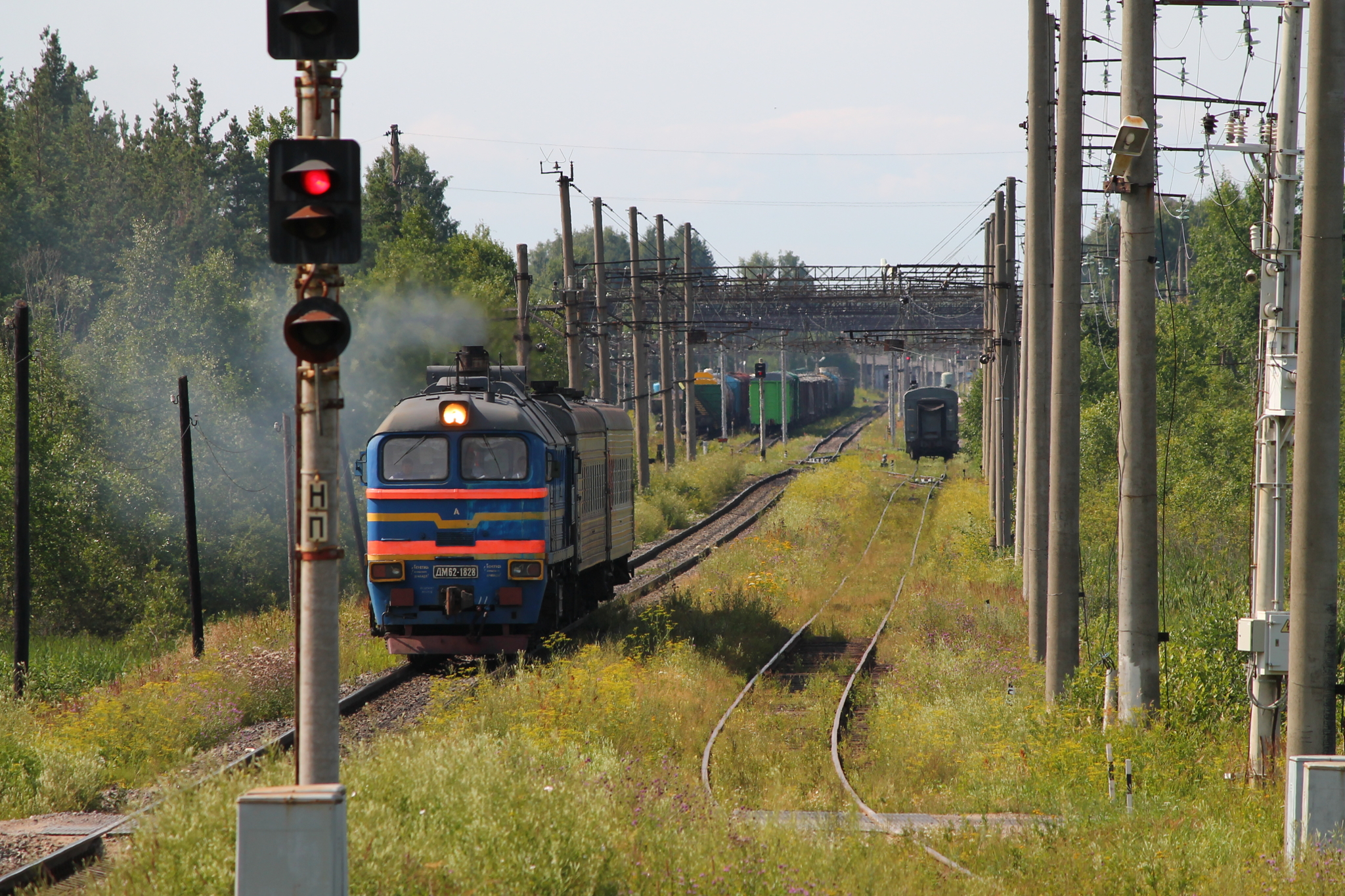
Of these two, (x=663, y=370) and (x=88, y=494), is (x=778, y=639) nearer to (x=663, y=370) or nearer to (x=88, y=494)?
(x=88, y=494)

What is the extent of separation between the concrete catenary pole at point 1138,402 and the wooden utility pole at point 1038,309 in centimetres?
380

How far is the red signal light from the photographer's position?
5520mm

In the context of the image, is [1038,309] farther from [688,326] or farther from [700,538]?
[688,326]

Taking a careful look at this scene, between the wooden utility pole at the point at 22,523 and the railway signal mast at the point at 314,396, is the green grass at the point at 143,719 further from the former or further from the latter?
the railway signal mast at the point at 314,396

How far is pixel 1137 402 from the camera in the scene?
1070cm

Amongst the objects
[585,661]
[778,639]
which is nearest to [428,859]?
[585,661]

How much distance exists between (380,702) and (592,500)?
18.7ft

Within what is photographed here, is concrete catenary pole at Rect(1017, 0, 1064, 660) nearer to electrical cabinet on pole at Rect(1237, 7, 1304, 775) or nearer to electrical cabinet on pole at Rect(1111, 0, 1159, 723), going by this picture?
electrical cabinet on pole at Rect(1111, 0, 1159, 723)

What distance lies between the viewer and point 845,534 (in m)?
33.3

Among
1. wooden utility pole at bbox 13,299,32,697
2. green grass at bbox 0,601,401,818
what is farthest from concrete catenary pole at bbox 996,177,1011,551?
wooden utility pole at bbox 13,299,32,697

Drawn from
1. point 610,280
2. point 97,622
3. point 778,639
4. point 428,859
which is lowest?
point 97,622

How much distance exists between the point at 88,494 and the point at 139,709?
18984 millimetres

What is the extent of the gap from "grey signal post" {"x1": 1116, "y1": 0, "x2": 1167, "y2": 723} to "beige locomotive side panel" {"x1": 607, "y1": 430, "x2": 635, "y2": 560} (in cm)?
1040

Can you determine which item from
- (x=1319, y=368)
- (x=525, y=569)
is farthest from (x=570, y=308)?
(x=1319, y=368)
